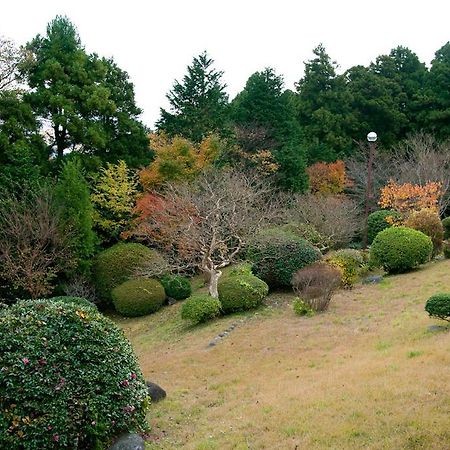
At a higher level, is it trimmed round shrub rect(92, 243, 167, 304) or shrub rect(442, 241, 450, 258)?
trimmed round shrub rect(92, 243, 167, 304)

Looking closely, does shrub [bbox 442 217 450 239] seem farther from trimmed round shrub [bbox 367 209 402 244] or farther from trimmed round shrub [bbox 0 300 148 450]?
trimmed round shrub [bbox 0 300 148 450]

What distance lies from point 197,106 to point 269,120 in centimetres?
408

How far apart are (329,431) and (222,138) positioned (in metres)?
20.6

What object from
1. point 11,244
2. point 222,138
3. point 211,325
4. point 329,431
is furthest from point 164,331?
point 222,138

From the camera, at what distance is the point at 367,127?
33531 millimetres

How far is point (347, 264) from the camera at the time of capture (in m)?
15.6

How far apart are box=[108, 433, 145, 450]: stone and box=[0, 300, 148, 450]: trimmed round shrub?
0.12 m

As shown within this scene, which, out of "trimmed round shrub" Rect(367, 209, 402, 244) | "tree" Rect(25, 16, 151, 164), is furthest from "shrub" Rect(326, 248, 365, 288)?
"tree" Rect(25, 16, 151, 164)

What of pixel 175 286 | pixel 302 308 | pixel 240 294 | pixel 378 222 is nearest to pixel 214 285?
pixel 240 294

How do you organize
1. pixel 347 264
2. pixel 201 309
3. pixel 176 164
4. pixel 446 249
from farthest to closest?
pixel 176 164 < pixel 446 249 < pixel 347 264 < pixel 201 309

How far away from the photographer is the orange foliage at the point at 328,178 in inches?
1053

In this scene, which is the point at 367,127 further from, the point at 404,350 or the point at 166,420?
the point at 166,420

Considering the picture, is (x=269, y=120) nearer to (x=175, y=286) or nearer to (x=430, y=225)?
(x=430, y=225)

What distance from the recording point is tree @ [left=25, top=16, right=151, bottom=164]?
20859 mm
